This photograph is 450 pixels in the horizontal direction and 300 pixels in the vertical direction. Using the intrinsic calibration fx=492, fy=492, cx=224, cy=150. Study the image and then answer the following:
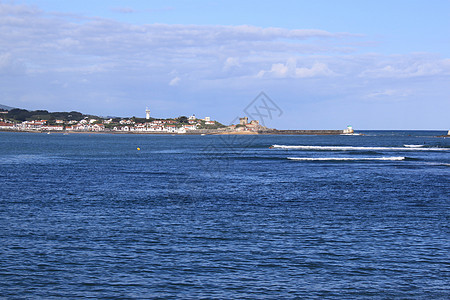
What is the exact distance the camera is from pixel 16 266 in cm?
2242

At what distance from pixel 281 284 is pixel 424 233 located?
496 inches

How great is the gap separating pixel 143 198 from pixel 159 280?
22112mm

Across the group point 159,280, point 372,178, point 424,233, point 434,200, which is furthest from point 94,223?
point 372,178

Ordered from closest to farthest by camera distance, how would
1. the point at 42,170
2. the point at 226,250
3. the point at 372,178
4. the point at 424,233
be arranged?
the point at 226,250 < the point at 424,233 < the point at 372,178 < the point at 42,170

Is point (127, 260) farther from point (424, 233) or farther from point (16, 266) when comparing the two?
point (424, 233)

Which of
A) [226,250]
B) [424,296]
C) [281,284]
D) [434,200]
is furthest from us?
[434,200]

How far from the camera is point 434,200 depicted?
41.9 m

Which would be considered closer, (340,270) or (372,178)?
(340,270)

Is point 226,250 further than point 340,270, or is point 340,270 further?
point 226,250

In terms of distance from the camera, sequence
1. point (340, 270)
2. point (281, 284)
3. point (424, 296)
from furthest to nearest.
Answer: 1. point (340, 270)
2. point (281, 284)
3. point (424, 296)

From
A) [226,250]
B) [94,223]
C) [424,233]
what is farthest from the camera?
[94,223]

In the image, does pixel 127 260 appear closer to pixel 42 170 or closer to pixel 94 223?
pixel 94 223

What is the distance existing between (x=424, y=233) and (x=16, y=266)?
72.7 ft

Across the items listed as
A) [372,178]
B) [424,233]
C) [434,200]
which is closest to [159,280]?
[424,233]
